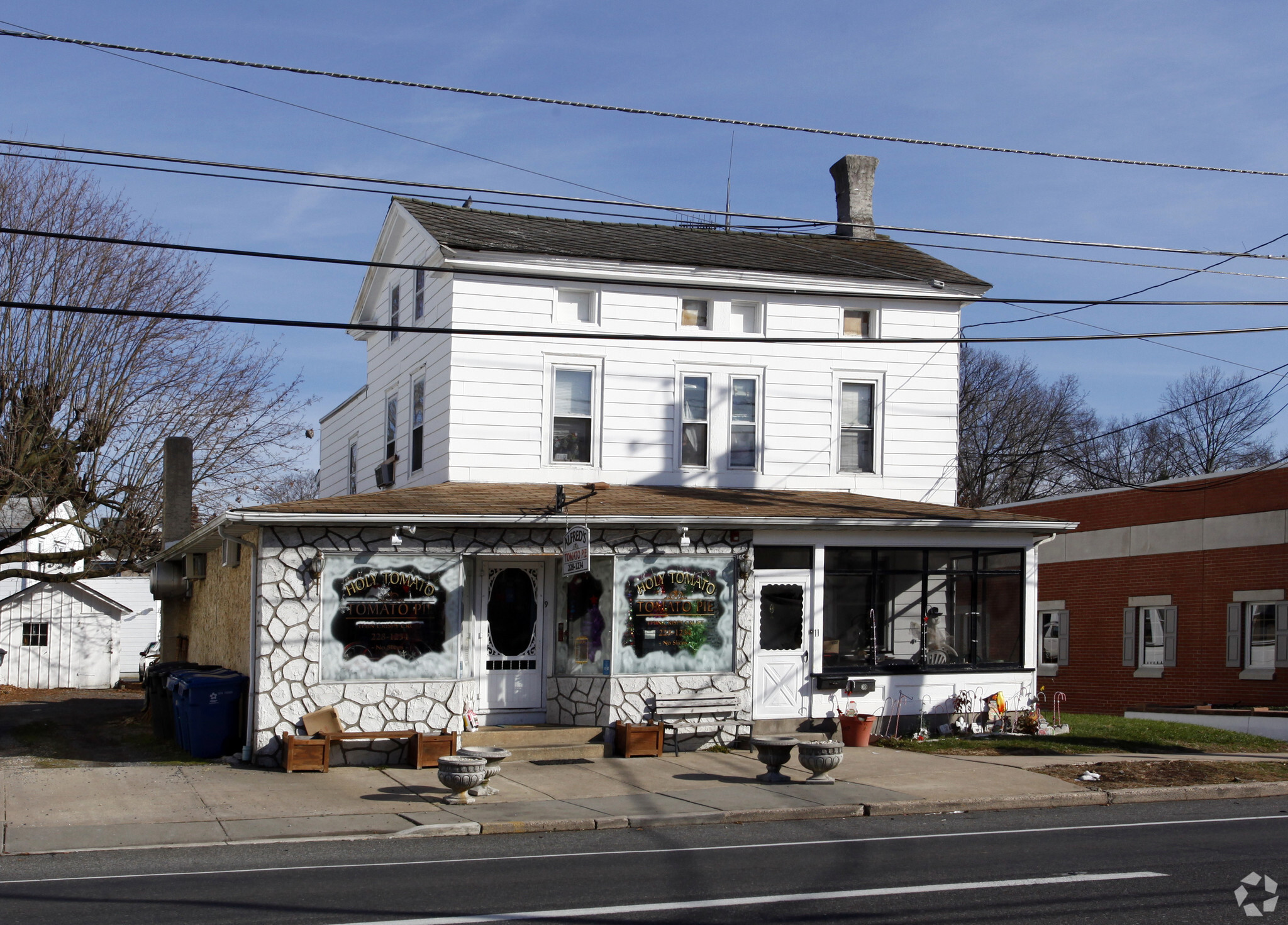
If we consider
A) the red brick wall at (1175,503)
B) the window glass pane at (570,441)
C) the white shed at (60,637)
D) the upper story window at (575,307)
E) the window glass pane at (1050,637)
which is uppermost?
the upper story window at (575,307)

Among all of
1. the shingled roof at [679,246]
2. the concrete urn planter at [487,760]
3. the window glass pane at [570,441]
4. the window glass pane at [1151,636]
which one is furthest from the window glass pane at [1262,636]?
the concrete urn planter at [487,760]

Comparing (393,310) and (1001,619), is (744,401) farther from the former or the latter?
(393,310)

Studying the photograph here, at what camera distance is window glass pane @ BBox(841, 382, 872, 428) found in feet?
70.1

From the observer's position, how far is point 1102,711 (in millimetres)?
26891

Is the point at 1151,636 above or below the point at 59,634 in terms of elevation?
above

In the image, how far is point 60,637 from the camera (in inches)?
1495

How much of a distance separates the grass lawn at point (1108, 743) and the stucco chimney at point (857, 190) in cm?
1088

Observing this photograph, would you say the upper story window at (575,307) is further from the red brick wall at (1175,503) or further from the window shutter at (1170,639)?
the window shutter at (1170,639)

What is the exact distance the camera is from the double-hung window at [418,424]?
20891 mm

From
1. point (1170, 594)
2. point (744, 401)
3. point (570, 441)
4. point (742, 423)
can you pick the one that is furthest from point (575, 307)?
point (1170, 594)

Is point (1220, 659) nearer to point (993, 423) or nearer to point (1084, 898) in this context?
point (1084, 898)

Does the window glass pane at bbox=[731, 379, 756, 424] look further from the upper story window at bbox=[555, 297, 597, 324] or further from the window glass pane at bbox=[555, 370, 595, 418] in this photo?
the upper story window at bbox=[555, 297, 597, 324]

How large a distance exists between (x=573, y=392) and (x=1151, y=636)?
14380mm

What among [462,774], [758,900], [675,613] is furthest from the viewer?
[675,613]
